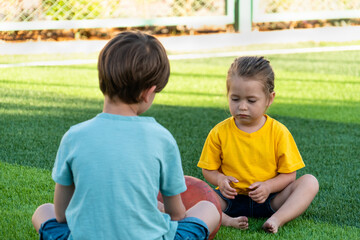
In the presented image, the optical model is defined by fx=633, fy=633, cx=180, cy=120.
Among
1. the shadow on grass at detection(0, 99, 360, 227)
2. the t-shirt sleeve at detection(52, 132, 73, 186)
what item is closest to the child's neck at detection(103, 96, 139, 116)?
the t-shirt sleeve at detection(52, 132, 73, 186)

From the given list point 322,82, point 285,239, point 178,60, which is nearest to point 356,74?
point 322,82

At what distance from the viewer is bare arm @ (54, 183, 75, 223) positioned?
2215 millimetres

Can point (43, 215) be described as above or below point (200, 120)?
above

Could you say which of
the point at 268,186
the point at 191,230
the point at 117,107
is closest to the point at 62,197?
the point at 117,107

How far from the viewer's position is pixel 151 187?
2.15m

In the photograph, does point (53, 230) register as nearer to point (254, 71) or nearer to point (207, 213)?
point (207, 213)

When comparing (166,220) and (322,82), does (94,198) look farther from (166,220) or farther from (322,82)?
(322,82)

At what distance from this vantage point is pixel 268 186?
3062mm

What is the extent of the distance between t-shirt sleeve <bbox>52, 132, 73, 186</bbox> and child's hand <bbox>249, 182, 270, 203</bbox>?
1.12 m

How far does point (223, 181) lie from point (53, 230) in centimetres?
99

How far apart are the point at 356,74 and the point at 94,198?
6.05 m

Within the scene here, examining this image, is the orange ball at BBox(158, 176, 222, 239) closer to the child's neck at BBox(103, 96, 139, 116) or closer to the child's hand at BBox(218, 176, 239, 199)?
the child's hand at BBox(218, 176, 239, 199)

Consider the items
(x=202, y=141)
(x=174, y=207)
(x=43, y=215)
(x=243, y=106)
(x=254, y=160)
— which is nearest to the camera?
(x=174, y=207)

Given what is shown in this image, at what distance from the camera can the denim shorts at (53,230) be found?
235 centimetres
